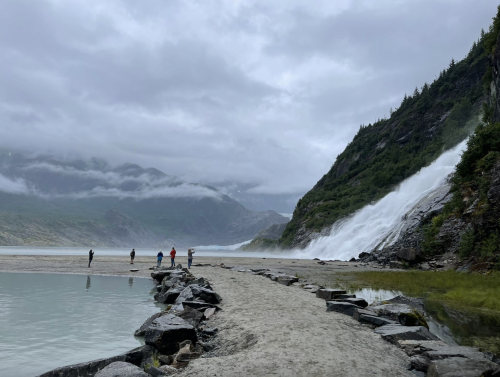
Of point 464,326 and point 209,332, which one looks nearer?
point 209,332

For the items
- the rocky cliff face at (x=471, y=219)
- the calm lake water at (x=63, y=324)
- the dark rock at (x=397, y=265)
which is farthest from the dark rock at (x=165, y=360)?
the dark rock at (x=397, y=265)

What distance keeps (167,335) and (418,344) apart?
661cm

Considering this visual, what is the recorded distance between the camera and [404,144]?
114250 mm

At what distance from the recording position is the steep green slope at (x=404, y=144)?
94.7 metres

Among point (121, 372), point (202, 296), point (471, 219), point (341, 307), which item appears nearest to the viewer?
point (121, 372)

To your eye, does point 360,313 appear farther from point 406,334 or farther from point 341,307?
point 406,334

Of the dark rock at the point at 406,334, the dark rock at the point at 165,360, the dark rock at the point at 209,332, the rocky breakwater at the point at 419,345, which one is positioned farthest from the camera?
the dark rock at the point at 209,332

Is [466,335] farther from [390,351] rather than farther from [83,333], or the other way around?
[83,333]

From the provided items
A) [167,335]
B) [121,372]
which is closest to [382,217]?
[167,335]

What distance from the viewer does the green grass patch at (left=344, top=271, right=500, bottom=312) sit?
17094mm

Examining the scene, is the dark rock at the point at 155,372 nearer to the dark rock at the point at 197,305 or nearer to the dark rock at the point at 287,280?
the dark rock at the point at 197,305

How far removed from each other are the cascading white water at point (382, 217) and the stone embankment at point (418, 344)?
49196 mm

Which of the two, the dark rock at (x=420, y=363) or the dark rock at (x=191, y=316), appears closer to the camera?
the dark rock at (x=420, y=363)

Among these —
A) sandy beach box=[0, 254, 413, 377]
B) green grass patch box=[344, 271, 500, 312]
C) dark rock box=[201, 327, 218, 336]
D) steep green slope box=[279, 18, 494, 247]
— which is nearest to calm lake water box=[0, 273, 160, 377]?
dark rock box=[201, 327, 218, 336]
